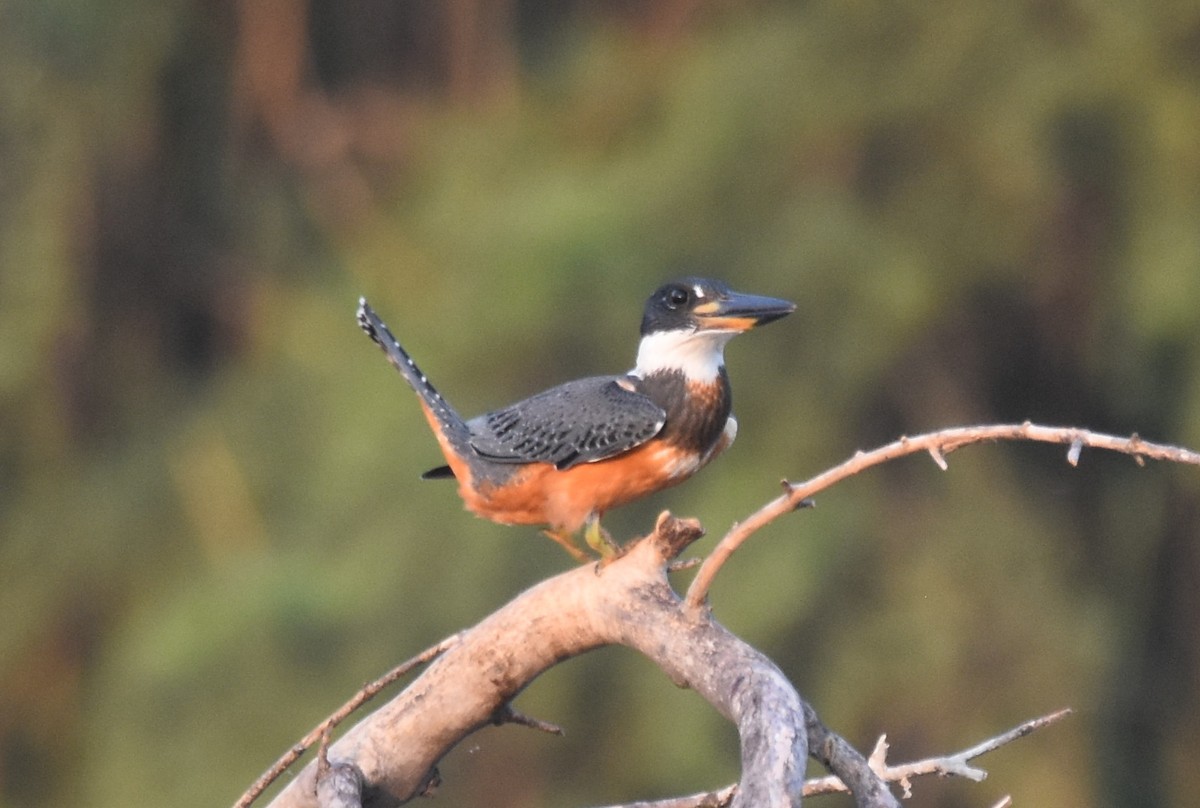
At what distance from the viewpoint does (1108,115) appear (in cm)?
568

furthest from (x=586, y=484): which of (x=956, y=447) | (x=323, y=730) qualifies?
(x=956, y=447)

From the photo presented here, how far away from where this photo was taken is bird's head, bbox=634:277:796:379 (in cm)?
302

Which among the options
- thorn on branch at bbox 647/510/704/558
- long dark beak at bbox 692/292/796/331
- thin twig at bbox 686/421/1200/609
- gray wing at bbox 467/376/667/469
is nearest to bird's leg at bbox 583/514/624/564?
gray wing at bbox 467/376/667/469

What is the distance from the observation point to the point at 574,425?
3012 millimetres

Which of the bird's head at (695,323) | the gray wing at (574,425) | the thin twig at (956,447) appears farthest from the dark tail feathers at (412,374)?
the thin twig at (956,447)

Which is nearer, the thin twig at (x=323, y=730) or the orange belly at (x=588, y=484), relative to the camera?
the thin twig at (x=323, y=730)

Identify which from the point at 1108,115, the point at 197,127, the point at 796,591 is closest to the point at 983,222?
the point at 1108,115

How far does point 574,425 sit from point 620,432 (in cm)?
11

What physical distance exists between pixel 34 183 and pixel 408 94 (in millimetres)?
1476

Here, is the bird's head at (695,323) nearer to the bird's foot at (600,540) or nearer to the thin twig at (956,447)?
the bird's foot at (600,540)

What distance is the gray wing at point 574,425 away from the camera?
2920 mm

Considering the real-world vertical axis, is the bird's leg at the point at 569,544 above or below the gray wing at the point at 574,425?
below

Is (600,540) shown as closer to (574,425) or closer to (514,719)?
(574,425)

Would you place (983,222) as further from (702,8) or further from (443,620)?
(443,620)
